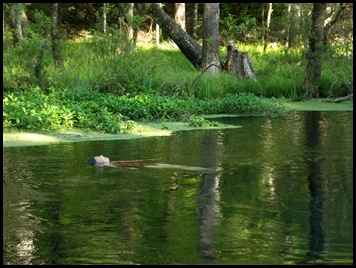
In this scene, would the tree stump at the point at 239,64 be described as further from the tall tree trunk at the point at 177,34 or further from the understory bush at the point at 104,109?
the understory bush at the point at 104,109

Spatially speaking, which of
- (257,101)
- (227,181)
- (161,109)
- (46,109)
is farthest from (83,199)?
(257,101)

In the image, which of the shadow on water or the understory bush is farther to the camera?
the understory bush

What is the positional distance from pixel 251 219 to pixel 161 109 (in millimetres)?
7349

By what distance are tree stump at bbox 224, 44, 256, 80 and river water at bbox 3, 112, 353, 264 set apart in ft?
26.7

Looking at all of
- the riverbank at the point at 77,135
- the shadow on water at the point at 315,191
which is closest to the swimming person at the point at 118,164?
the shadow on water at the point at 315,191

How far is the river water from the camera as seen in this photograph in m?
5.88

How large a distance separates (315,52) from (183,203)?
1149 cm

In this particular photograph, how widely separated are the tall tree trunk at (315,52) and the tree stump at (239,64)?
→ 5.82ft

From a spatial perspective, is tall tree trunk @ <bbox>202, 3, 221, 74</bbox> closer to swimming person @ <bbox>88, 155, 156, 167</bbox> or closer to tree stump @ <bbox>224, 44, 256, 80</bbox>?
tree stump @ <bbox>224, 44, 256, 80</bbox>

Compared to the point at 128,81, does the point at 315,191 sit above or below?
below

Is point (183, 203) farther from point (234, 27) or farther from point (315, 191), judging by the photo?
point (234, 27)

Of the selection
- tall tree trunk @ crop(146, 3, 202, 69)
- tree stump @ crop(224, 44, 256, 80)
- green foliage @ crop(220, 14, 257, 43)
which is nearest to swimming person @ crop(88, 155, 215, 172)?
tree stump @ crop(224, 44, 256, 80)

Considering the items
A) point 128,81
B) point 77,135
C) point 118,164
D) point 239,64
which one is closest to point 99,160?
point 118,164

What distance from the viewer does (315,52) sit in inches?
722
